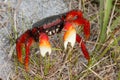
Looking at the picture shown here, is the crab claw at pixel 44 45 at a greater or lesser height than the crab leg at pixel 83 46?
greater

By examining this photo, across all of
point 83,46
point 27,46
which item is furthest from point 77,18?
point 27,46

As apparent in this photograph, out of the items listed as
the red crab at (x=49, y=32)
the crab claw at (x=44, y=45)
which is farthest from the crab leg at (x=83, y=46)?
the crab claw at (x=44, y=45)

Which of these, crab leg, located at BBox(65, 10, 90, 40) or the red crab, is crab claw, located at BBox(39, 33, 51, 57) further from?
crab leg, located at BBox(65, 10, 90, 40)

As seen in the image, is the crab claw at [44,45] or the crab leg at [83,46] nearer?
the crab claw at [44,45]

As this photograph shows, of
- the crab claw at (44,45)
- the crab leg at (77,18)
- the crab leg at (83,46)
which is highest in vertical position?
the crab leg at (77,18)

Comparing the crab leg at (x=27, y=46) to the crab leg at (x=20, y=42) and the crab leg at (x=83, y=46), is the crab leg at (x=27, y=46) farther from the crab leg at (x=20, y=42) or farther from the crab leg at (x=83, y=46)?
the crab leg at (x=83, y=46)

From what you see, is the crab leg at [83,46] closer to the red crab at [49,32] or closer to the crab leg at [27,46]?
the red crab at [49,32]

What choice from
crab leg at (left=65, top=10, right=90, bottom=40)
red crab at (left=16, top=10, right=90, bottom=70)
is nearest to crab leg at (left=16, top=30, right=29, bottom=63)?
red crab at (left=16, top=10, right=90, bottom=70)

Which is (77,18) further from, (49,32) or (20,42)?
(20,42)
